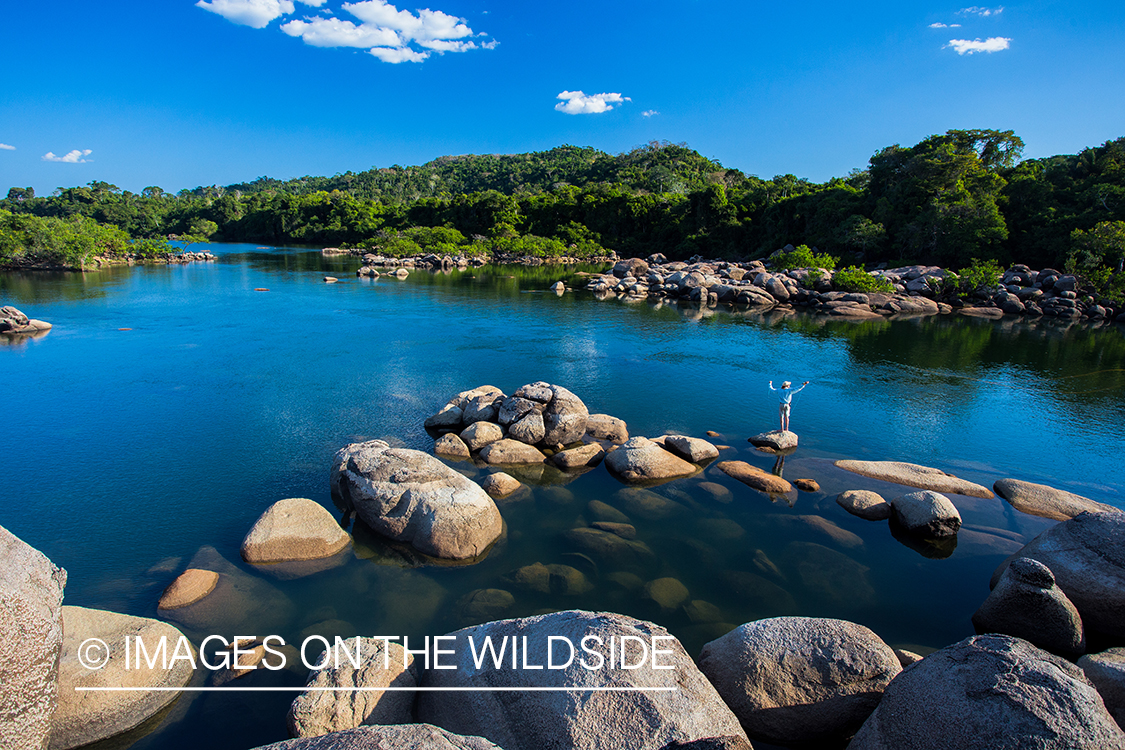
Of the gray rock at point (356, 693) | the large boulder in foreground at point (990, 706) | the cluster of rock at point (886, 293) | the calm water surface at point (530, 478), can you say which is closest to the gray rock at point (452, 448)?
the calm water surface at point (530, 478)

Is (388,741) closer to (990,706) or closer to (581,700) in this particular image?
(581,700)

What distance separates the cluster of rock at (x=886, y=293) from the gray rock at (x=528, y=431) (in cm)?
2930

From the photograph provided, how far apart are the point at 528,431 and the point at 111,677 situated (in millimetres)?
8471

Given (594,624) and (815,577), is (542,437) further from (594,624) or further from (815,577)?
(594,624)

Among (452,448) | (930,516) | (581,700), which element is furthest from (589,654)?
(452,448)

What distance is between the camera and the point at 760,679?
559cm

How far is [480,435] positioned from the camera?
42.5ft

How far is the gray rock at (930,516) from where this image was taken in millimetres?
9508

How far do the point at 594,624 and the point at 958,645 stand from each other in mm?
3247

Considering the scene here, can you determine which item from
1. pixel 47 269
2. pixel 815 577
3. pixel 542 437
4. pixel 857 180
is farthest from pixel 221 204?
pixel 815 577

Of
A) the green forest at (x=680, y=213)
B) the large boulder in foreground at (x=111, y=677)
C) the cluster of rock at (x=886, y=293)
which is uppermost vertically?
the green forest at (x=680, y=213)

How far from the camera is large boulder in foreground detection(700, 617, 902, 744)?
5.46 metres

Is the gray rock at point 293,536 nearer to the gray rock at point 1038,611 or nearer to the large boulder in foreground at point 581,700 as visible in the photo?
the large boulder in foreground at point 581,700

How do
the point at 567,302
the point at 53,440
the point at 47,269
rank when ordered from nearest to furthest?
the point at 53,440 → the point at 567,302 → the point at 47,269
